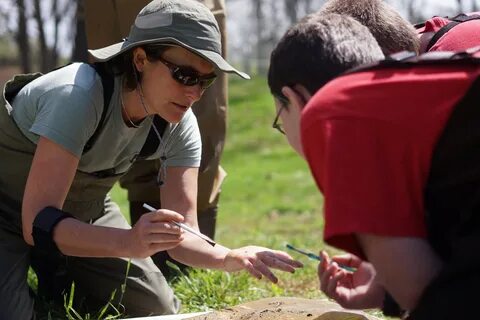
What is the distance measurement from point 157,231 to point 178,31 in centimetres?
74

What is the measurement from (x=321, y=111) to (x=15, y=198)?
6.49ft

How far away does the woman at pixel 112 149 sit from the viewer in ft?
9.34

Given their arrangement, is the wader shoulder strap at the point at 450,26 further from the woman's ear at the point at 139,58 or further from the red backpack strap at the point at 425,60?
the red backpack strap at the point at 425,60

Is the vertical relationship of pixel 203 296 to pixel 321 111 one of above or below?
below

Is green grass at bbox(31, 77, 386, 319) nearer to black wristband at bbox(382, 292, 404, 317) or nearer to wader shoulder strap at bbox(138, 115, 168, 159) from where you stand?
wader shoulder strap at bbox(138, 115, 168, 159)

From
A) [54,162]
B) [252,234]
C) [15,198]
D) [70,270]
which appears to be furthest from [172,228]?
[252,234]

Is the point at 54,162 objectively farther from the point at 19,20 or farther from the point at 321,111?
the point at 19,20

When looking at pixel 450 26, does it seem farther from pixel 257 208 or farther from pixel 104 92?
pixel 257 208

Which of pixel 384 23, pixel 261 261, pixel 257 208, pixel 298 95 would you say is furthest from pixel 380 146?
pixel 257 208

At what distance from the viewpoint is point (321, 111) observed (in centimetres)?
192

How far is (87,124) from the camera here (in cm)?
306

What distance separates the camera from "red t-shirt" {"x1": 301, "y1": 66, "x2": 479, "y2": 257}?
1881 millimetres

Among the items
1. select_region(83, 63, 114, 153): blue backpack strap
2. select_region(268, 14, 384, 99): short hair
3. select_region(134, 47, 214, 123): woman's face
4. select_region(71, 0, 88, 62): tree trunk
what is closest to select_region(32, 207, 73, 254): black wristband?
select_region(83, 63, 114, 153): blue backpack strap

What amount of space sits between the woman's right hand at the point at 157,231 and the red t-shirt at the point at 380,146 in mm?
803
